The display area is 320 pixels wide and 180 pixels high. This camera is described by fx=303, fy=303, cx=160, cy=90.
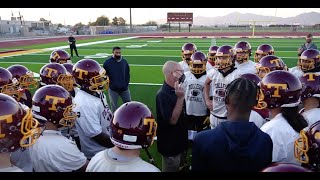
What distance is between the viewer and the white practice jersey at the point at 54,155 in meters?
2.63

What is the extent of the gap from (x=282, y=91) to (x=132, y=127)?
5.01ft

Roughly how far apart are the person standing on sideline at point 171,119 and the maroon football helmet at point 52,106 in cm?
112

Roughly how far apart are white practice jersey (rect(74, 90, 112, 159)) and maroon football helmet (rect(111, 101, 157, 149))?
120 cm

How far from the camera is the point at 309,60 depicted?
561cm

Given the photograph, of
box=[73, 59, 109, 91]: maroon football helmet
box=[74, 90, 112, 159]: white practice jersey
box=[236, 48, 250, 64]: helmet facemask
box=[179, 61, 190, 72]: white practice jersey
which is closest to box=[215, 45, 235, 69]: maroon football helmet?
box=[236, 48, 250, 64]: helmet facemask

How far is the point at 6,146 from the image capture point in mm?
2201

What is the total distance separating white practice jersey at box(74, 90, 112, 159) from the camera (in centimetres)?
351

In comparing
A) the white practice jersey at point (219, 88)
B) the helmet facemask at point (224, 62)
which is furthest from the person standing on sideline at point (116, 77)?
the helmet facemask at point (224, 62)

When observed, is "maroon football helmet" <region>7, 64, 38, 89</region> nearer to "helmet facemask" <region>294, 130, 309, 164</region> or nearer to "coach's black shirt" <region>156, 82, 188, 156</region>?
"coach's black shirt" <region>156, 82, 188, 156</region>

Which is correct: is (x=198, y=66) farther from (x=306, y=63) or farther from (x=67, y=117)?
(x=67, y=117)
